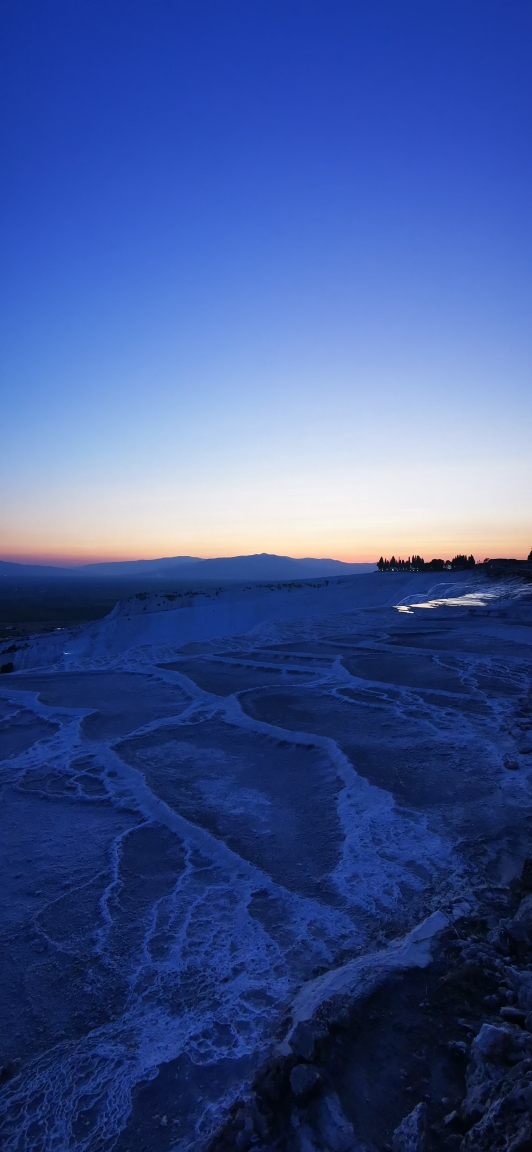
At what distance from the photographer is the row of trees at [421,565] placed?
28.5 metres

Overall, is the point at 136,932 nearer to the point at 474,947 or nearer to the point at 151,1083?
the point at 151,1083

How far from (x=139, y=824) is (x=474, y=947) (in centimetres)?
264

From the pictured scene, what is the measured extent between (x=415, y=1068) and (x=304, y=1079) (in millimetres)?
453

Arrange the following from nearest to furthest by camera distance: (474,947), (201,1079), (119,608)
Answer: (201,1079)
(474,947)
(119,608)

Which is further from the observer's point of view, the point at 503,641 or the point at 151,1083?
the point at 503,641

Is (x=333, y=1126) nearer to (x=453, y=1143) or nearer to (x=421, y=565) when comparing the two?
(x=453, y=1143)

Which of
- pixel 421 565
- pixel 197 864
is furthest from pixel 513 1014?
pixel 421 565

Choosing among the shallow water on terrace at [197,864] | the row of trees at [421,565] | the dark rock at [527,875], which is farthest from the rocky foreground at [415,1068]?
the row of trees at [421,565]

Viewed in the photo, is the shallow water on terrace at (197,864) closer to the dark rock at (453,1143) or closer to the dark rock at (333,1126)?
the dark rock at (333,1126)

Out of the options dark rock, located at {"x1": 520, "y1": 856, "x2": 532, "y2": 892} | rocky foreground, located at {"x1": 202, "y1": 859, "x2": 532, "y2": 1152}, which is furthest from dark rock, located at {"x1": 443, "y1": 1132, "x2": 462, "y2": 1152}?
dark rock, located at {"x1": 520, "y1": 856, "x2": 532, "y2": 892}

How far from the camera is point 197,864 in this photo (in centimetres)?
388

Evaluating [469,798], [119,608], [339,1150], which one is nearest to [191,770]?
[469,798]

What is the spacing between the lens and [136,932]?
3.19m

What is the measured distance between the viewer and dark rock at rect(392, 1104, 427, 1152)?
1.90m
